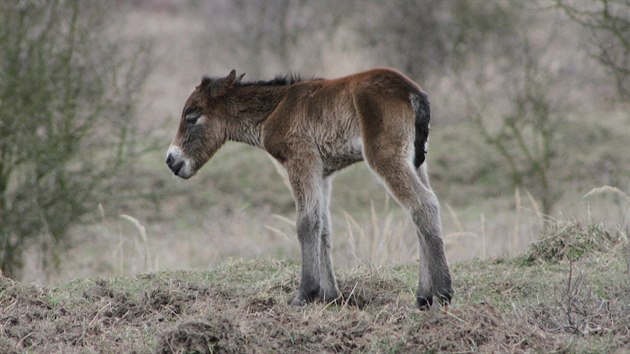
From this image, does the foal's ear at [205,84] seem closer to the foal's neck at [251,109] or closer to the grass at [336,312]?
the foal's neck at [251,109]

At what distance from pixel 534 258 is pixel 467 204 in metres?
9.60

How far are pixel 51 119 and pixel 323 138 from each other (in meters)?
7.52

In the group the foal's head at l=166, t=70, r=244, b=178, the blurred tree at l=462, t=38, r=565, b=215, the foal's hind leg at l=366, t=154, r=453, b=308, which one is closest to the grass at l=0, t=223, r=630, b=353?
the foal's hind leg at l=366, t=154, r=453, b=308

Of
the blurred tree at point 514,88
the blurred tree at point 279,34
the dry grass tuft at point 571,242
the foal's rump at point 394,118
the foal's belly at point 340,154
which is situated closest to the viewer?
the foal's rump at point 394,118

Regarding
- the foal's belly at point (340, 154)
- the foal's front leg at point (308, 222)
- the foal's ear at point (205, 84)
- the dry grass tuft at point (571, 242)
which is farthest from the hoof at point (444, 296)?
the foal's ear at point (205, 84)

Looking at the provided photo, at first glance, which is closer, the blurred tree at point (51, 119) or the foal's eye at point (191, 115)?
the foal's eye at point (191, 115)

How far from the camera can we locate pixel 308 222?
8.02 m

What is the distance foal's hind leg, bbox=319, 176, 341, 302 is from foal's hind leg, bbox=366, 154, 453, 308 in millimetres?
1014

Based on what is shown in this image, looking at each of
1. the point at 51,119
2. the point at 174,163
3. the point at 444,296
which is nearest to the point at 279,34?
the point at 51,119

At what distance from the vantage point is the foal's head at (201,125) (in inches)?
350

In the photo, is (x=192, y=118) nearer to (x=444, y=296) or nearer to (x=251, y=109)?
(x=251, y=109)

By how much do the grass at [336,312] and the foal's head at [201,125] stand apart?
1.20m

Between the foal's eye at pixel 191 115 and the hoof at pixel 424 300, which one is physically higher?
the foal's eye at pixel 191 115

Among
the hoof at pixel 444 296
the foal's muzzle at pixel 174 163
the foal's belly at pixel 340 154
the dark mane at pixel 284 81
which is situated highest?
the dark mane at pixel 284 81
